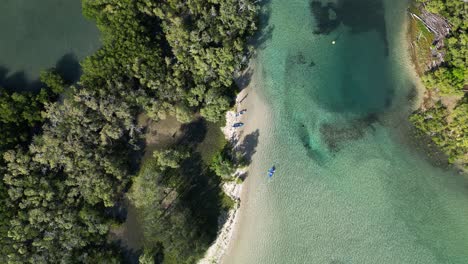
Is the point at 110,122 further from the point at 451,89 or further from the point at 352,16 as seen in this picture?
the point at 451,89

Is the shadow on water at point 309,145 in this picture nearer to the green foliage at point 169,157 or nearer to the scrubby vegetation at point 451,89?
the scrubby vegetation at point 451,89

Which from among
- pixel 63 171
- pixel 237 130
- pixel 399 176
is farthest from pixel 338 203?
pixel 63 171

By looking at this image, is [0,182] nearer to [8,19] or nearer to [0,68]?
[0,68]

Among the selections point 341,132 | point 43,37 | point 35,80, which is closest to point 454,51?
point 341,132

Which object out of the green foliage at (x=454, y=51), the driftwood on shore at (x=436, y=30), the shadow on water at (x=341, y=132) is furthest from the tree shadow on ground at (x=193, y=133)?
the driftwood on shore at (x=436, y=30)

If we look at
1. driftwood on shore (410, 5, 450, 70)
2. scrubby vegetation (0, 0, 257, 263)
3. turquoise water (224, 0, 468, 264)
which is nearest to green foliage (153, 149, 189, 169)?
scrubby vegetation (0, 0, 257, 263)

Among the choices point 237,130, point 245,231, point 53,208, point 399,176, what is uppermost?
point 53,208

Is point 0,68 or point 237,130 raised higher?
point 0,68
